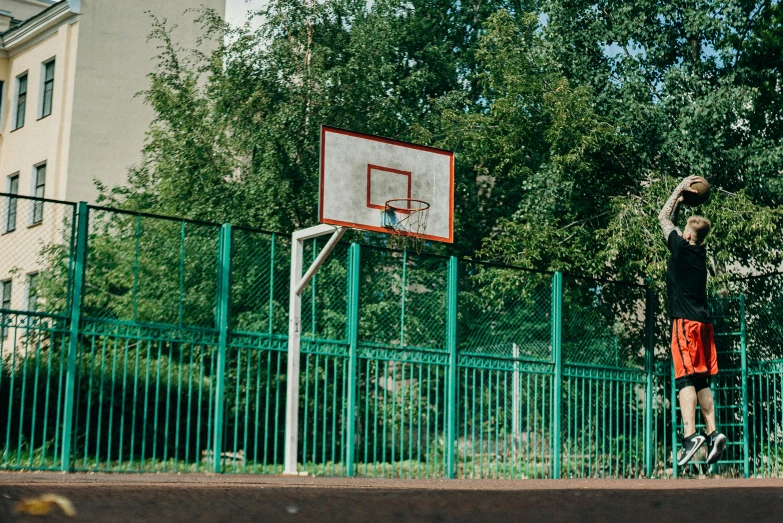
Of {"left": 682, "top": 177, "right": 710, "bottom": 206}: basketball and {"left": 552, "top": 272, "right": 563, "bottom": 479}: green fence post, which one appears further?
{"left": 552, "top": 272, "right": 563, "bottom": 479}: green fence post

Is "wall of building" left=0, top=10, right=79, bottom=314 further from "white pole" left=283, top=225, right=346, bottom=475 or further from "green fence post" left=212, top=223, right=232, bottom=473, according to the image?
"white pole" left=283, top=225, right=346, bottom=475

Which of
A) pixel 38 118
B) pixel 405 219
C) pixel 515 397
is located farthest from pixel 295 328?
pixel 38 118

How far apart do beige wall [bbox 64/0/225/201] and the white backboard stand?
56.0ft

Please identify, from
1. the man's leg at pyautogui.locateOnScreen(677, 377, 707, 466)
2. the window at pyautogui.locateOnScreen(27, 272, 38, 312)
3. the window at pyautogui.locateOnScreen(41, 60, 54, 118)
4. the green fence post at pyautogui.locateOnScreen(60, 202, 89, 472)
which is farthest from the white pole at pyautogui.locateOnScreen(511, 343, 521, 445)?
the window at pyautogui.locateOnScreen(41, 60, 54, 118)

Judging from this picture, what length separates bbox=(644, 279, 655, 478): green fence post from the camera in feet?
49.2

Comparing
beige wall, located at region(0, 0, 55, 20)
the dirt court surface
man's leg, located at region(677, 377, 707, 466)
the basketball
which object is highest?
beige wall, located at region(0, 0, 55, 20)

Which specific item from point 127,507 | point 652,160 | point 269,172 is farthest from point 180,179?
point 127,507

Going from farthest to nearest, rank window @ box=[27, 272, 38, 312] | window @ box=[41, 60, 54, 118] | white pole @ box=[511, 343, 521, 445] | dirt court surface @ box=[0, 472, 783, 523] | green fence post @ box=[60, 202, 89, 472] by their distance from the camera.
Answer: window @ box=[41, 60, 54, 118], white pole @ box=[511, 343, 521, 445], window @ box=[27, 272, 38, 312], green fence post @ box=[60, 202, 89, 472], dirt court surface @ box=[0, 472, 783, 523]

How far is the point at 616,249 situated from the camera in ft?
54.4

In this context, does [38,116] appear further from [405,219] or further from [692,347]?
[692,347]

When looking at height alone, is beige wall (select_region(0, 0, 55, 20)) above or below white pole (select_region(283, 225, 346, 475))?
above

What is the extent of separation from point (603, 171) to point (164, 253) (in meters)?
10.1

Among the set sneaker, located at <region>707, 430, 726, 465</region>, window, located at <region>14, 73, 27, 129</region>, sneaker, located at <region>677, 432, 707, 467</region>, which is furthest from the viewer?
window, located at <region>14, 73, 27, 129</region>

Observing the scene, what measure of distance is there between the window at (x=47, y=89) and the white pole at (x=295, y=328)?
808 inches
